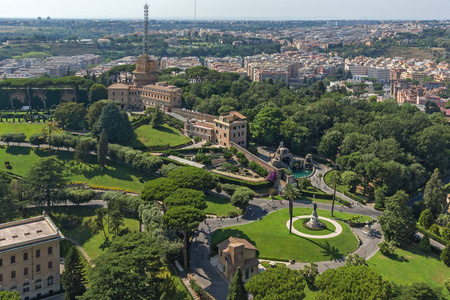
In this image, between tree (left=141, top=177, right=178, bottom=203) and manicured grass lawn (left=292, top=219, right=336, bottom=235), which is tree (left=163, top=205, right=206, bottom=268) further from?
manicured grass lawn (left=292, top=219, right=336, bottom=235)

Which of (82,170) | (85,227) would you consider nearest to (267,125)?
(82,170)

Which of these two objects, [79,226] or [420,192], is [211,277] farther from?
[420,192]

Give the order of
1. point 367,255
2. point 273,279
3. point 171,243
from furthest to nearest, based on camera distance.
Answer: point 367,255 < point 171,243 < point 273,279

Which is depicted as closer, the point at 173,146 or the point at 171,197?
the point at 171,197

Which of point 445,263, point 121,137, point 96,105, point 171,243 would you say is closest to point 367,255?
point 445,263

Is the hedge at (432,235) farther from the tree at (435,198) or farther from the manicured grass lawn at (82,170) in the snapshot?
the manicured grass lawn at (82,170)

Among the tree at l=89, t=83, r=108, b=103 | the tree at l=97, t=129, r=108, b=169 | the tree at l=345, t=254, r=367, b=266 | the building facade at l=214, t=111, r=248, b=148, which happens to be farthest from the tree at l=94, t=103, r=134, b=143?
the tree at l=345, t=254, r=367, b=266
